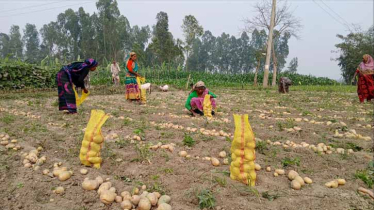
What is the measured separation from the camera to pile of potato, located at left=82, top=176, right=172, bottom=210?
190cm

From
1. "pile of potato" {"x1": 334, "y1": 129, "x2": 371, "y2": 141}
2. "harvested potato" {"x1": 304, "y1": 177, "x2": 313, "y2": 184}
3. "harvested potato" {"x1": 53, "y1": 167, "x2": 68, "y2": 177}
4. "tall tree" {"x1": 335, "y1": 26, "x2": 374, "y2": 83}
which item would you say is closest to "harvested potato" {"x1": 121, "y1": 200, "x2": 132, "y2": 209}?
"harvested potato" {"x1": 53, "y1": 167, "x2": 68, "y2": 177}

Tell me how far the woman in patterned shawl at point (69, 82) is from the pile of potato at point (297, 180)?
4784mm

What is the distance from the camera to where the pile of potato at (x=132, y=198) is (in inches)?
74.8

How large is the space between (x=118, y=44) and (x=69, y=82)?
135ft

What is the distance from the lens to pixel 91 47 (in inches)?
1797

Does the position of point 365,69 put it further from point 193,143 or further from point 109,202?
point 109,202

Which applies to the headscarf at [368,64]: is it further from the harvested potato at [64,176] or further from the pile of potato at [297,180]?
the harvested potato at [64,176]

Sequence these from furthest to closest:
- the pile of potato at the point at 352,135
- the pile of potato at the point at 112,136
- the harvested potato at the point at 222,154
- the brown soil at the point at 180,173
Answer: the pile of potato at the point at 352,135, the pile of potato at the point at 112,136, the harvested potato at the point at 222,154, the brown soil at the point at 180,173

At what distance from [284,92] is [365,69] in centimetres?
457

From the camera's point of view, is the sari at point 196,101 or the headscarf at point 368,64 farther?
the headscarf at point 368,64

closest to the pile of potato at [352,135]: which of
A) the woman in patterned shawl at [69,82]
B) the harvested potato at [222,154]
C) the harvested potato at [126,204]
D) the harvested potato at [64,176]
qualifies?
the harvested potato at [222,154]

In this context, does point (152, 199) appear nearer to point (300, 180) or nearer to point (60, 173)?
point (60, 173)

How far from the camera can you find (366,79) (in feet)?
26.9

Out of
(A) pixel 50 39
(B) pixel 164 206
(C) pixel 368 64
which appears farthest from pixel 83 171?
(A) pixel 50 39
